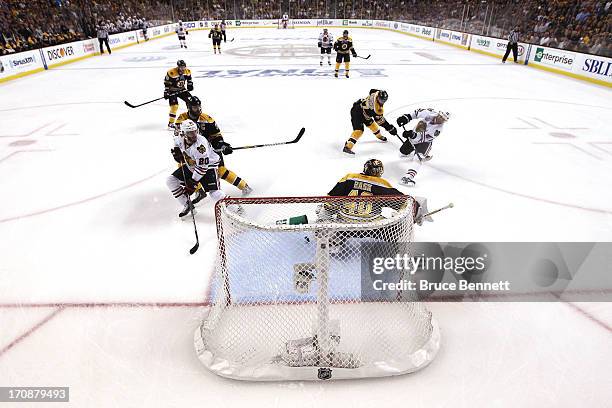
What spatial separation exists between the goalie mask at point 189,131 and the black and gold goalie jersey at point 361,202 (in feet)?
4.46

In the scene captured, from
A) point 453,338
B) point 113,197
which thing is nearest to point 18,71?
point 113,197

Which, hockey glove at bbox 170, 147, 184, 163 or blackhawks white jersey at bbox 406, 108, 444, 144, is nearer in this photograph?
hockey glove at bbox 170, 147, 184, 163

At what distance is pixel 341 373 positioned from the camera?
2.12 m

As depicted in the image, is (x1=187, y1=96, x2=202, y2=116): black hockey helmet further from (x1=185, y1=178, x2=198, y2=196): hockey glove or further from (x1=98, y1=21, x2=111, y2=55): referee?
(x1=98, y1=21, x2=111, y2=55): referee

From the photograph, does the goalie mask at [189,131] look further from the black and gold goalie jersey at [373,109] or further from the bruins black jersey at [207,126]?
the black and gold goalie jersey at [373,109]

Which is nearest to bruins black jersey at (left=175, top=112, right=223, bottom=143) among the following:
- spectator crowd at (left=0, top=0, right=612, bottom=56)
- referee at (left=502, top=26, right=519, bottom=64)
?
spectator crowd at (left=0, top=0, right=612, bottom=56)

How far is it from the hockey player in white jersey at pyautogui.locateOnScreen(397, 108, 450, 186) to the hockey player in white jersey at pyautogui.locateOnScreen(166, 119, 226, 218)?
218 cm

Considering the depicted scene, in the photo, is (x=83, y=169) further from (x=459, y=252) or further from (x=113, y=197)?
(x=459, y=252)

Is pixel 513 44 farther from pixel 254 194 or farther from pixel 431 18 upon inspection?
pixel 254 194

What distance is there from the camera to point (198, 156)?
3424 mm

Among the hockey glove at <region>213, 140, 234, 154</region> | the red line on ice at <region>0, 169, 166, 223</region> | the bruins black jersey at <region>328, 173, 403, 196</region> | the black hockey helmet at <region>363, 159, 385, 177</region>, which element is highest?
the black hockey helmet at <region>363, 159, 385, 177</region>

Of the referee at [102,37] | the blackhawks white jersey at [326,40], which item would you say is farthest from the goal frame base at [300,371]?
the referee at [102,37]

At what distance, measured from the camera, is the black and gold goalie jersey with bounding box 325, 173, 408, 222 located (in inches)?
102

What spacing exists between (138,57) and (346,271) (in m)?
15.3
